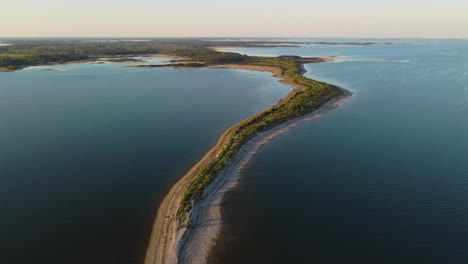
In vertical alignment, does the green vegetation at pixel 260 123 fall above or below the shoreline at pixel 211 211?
above

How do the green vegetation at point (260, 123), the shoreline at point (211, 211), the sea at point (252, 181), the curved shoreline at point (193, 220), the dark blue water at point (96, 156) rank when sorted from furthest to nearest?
1. the green vegetation at point (260, 123)
2. the dark blue water at point (96, 156)
3. the sea at point (252, 181)
4. the shoreline at point (211, 211)
5. the curved shoreline at point (193, 220)

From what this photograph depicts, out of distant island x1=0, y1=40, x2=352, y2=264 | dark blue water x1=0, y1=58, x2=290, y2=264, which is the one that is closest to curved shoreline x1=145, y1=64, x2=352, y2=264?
distant island x1=0, y1=40, x2=352, y2=264

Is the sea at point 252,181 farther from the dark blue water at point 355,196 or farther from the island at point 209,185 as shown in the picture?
the island at point 209,185

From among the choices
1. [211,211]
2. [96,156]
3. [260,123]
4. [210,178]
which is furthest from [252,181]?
[96,156]

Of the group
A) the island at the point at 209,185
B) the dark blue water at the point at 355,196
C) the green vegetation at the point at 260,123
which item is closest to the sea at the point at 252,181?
the dark blue water at the point at 355,196

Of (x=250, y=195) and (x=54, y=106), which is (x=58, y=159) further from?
(x=54, y=106)

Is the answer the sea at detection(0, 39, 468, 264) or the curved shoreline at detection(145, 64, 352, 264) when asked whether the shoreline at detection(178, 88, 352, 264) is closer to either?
the curved shoreline at detection(145, 64, 352, 264)

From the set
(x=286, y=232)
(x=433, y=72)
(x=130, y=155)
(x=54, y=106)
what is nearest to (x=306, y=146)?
(x=286, y=232)

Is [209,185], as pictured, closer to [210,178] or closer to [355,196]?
[210,178]
